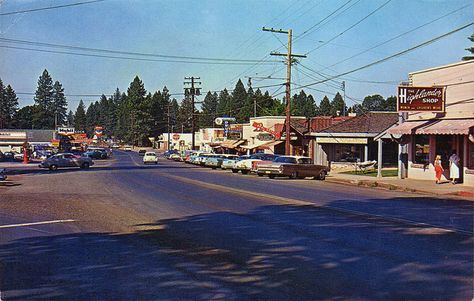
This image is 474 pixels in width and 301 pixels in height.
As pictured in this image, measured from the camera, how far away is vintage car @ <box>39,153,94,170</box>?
4778 cm

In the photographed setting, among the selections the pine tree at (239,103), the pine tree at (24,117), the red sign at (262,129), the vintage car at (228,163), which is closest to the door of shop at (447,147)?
the vintage car at (228,163)

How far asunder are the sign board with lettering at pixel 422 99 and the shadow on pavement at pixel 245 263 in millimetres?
17809

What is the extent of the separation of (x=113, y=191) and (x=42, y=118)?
488 feet

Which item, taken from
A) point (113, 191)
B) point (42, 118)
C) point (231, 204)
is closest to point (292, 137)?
point (113, 191)

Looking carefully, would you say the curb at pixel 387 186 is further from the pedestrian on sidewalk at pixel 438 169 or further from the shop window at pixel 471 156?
the shop window at pixel 471 156

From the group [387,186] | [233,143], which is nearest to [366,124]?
[387,186]

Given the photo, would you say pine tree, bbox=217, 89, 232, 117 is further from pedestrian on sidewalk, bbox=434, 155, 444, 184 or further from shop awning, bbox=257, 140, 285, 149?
pedestrian on sidewalk, bbox=434, 155, 444, 184

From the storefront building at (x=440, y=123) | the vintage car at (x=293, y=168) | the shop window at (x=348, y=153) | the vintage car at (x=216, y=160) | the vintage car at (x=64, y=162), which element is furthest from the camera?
the vintage car at (x=216, y=160)

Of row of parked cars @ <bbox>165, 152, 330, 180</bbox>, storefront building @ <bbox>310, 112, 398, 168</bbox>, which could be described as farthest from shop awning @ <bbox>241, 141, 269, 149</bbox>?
row of parked cars @ <bbox>165, 152, 330, 180</bbox>

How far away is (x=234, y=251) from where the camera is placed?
9.91 m

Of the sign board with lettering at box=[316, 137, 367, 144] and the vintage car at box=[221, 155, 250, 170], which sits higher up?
the sign board with lettering at box=[316, 137, 367, 144]

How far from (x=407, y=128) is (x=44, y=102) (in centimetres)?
15158

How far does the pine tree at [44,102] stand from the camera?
534 ft

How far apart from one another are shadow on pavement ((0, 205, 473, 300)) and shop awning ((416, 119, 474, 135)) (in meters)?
14.8
